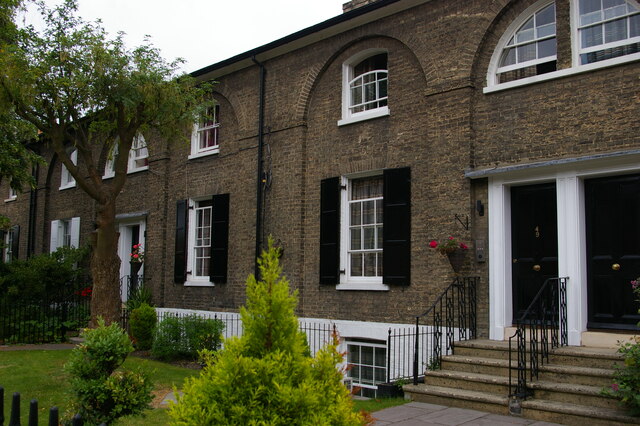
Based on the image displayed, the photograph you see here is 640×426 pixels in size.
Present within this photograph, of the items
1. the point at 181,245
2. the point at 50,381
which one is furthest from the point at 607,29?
the point at 181,245

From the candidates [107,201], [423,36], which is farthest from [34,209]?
[423,36]

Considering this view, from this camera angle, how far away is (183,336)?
12.9m

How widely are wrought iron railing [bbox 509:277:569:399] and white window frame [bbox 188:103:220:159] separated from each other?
29.5 feet

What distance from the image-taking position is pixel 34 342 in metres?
14.8

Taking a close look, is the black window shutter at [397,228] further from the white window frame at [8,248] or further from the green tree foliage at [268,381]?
the white window frame at [8,248]

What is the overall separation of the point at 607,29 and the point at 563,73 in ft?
2.85

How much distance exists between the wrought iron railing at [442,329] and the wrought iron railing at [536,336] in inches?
37.6

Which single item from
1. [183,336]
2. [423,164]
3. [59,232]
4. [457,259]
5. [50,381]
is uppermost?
[423,164]

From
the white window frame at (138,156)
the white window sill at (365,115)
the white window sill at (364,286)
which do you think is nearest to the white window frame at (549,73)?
the white window sill at (365,115)

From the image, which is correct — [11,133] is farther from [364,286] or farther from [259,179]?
[364,286]

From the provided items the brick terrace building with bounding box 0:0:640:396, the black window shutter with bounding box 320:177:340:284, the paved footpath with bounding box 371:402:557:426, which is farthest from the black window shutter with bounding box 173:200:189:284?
the paved footpath with bounding box 371:402:557:426

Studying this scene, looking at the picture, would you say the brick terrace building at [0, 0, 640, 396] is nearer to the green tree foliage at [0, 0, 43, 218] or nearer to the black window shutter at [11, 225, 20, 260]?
the green tree foliage at [0, 0, 43, 218]

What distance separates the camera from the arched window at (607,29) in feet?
29.7

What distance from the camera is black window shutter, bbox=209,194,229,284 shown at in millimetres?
14696
